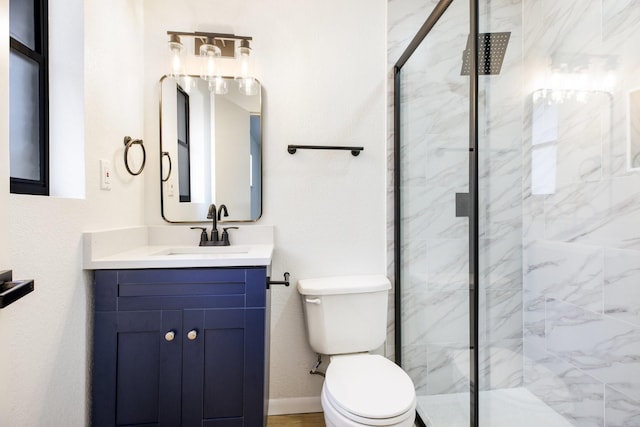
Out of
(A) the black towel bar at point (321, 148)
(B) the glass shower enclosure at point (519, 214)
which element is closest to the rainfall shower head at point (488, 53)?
(B) the glass shower enclosure at point (519, 214)

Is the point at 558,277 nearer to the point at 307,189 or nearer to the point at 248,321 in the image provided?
the point at 307,189

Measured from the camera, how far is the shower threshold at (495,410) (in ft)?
4.29

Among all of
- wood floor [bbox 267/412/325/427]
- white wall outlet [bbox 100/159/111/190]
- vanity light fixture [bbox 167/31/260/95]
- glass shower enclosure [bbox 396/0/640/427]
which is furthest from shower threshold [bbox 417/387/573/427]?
vanity light fixture [bbox 167/31/260/95]

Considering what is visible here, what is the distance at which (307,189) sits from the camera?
5.63 ft

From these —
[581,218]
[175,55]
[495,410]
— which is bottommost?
[495,410]

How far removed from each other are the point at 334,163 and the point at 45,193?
1299 mm

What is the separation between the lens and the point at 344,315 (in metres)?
1.51

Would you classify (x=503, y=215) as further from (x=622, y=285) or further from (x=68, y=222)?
(x=68, y=222)

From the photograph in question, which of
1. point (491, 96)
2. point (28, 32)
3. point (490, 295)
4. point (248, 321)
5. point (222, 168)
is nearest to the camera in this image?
point (28, 32)

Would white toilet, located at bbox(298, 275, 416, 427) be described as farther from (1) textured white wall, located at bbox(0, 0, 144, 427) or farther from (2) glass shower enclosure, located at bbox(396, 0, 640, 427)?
(1) textured white wall, located at bbox(0, 0, 144, 427)

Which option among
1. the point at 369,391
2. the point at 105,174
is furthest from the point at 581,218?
the point at 105,174

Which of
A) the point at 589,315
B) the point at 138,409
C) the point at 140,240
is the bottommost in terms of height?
the point at 138,409

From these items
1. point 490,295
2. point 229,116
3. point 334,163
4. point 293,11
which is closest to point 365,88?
point 334,163

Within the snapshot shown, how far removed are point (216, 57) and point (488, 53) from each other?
1.40 meters
